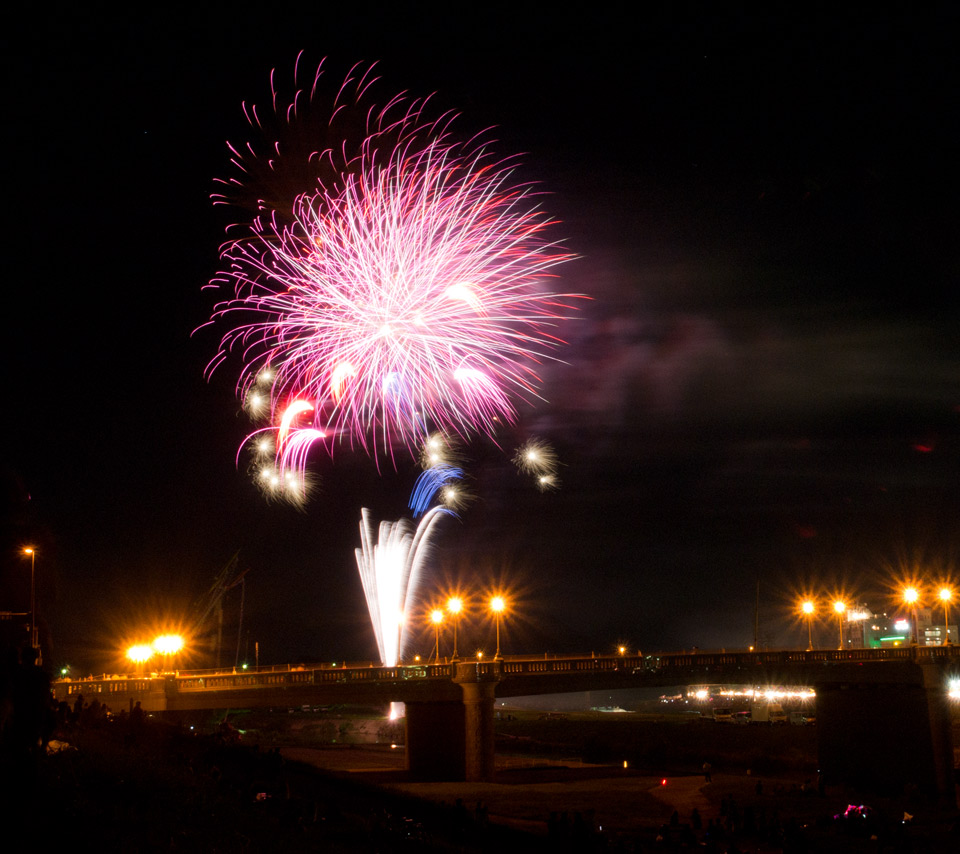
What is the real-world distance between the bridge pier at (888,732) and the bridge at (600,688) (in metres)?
0.08

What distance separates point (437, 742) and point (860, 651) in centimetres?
3103

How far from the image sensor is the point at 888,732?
63.6 m

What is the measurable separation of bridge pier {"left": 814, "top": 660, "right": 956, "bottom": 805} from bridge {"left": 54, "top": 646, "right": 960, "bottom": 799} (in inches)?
3.1

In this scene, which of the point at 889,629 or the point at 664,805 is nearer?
the point at 664,805

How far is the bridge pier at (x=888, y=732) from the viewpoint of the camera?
194 ft

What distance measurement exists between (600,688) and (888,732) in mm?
21441

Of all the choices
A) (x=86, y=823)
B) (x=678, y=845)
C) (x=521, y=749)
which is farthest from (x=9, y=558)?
Result: (x=521, y=749)

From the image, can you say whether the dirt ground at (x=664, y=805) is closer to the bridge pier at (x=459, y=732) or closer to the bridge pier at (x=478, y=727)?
the bridge pier at (x=478, y=727)

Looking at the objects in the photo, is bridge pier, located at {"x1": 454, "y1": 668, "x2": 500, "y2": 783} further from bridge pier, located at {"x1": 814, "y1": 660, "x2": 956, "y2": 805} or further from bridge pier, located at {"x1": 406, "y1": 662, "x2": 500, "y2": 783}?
bridge pier, located at {"x1": 814, "y1": 660, "x2": 956, "y2": 805}

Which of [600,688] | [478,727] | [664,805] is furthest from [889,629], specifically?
[478,727]

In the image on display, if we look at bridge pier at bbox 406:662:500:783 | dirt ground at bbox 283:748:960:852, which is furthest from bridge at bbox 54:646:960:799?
dirt ground at bbox 283:748:960:852

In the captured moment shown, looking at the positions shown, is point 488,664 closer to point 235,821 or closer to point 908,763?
point 908,763

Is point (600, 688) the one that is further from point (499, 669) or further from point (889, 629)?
point (889, 629)

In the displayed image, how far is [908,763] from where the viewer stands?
59938mm
